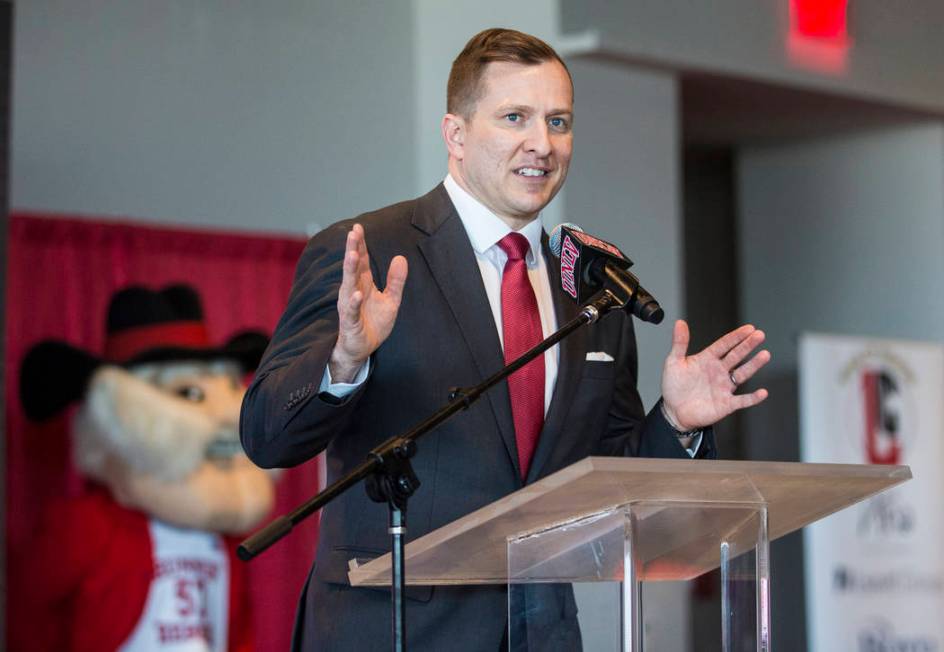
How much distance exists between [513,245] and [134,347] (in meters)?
2.20

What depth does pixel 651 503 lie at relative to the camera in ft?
5.31

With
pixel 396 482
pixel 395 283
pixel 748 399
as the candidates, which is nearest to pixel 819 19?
pixel 748 399

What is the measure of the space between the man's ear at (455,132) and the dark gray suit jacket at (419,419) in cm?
12

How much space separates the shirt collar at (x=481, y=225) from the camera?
215 cm

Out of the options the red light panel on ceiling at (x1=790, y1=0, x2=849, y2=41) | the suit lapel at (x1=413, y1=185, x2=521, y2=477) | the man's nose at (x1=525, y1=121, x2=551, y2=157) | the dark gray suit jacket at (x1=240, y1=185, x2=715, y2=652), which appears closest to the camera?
the dark gray suit jacket at (x1=240, y1=185, x2=715, y2=652)

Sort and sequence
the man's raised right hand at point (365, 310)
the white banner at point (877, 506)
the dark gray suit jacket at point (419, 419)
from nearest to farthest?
the man's raised right hand at point (365, 310)
the dark gray suit jacket at point (419, 419)
the white banner at point (877, 506)

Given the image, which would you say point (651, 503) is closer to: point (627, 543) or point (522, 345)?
point (627, 543)

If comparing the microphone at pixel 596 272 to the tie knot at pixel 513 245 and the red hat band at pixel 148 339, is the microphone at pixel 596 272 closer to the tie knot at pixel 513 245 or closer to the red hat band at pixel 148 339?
the tie knot at pixel 513 245

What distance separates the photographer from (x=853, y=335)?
6.41m

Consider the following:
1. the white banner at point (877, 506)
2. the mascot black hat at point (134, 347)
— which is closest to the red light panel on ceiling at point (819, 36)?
the white banner at point (877, 506)

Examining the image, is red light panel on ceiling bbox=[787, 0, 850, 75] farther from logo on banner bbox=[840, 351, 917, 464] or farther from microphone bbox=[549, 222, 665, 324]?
microphone bbox=[549, 222, 665, 324]

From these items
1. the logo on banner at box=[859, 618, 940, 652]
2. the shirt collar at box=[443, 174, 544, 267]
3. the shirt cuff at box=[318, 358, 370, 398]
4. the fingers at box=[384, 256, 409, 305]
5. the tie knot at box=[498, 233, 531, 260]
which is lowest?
the logo on banner at box=[859, 618, 940, 652]

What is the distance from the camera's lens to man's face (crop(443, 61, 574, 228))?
2.12 metres

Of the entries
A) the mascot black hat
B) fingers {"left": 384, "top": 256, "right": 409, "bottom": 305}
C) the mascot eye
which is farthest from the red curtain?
fingers {"left": 384, "top": 256, "right": 409, "bottom": 305}
